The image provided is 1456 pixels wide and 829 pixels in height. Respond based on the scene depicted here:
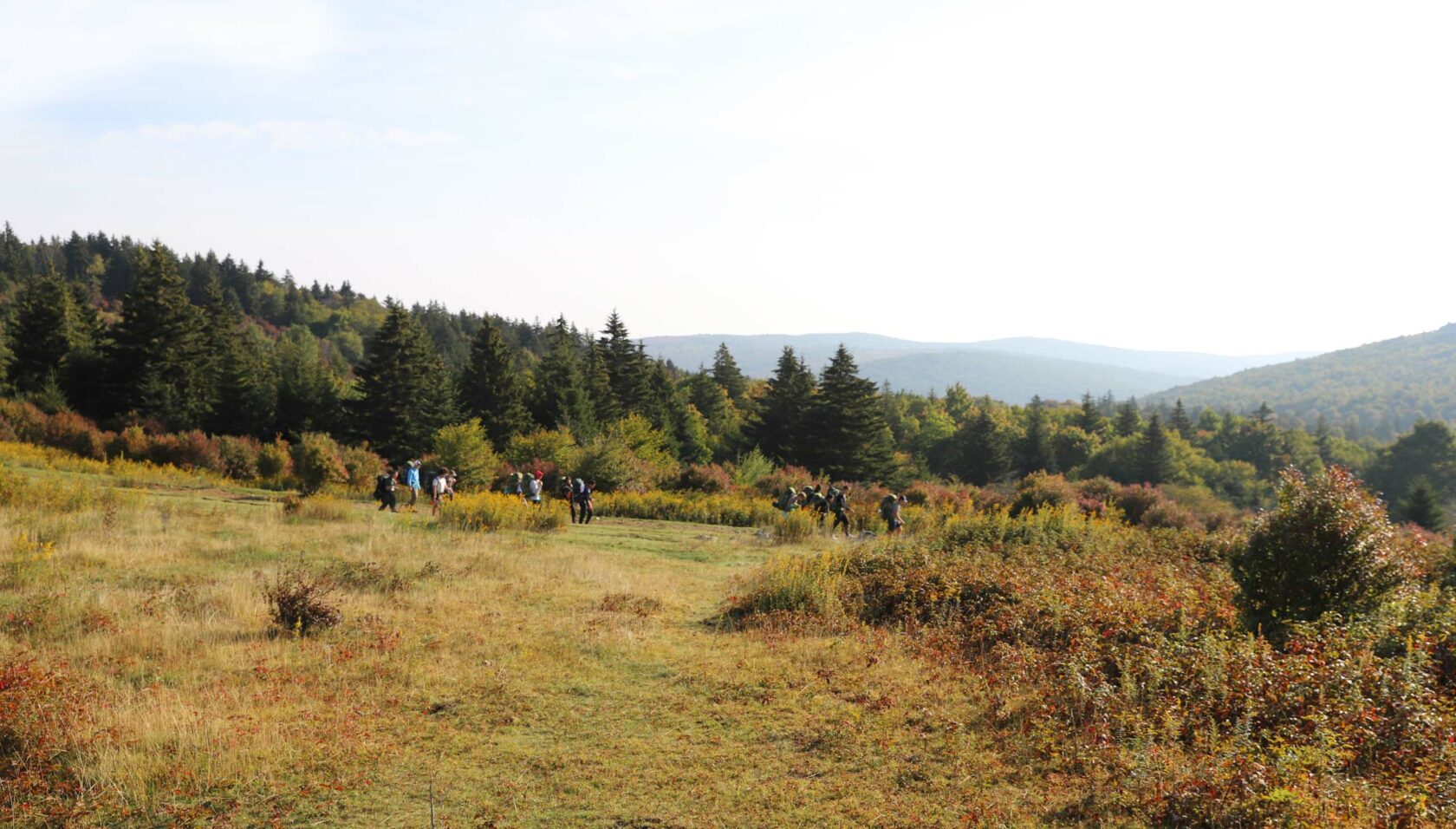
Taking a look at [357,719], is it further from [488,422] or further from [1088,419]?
[1088,419]

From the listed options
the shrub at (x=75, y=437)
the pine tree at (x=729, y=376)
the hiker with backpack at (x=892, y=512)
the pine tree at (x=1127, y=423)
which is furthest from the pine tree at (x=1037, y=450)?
the shrub at (x=75, y=437)

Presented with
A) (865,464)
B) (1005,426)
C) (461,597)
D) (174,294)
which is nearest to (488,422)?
(174,294)

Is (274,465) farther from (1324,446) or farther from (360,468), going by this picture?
(1324,446)

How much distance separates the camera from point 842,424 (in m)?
56.6

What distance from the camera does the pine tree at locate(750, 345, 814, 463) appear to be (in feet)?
195

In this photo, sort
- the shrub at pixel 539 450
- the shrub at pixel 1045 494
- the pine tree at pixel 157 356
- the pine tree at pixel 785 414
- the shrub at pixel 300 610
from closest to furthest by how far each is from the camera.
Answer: the shrub at pixel 300 610
the shrub at pixel 1045 494
the shrub at pixel 539 450
the pine tree at pixel 157 356
the pine tree at pixel 785 414

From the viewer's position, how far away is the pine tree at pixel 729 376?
296ft

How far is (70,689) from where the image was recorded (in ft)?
20.8

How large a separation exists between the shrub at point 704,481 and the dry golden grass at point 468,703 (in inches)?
754

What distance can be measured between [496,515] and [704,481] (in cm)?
1508

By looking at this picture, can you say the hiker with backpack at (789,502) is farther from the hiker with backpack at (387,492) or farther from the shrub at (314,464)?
the shrub at (314,464)

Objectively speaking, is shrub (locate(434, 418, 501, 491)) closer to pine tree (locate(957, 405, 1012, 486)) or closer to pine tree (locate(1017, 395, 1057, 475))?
pine tree (locate(957, 405, 1012, 486))

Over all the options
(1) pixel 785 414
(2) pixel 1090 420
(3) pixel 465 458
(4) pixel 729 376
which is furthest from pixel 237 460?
(2) pixel 1090 420

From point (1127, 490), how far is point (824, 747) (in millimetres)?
34466
